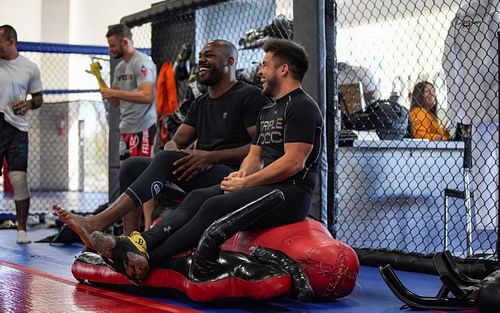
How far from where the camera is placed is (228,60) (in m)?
3.64

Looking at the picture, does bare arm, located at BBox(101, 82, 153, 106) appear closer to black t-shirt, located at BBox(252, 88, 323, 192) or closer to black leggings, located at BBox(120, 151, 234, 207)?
black leggings, located at BBox(120, 151, 234, 207)

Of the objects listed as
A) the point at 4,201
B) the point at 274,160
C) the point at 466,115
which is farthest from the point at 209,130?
the point at 4,201

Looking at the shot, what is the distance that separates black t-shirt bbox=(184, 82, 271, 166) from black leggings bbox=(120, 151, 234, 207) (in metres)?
0.15

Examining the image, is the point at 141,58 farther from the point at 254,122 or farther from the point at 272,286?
the point at 272,286

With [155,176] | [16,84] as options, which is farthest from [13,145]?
[155,176]

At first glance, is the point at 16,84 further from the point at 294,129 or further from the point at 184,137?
the point at 294,129

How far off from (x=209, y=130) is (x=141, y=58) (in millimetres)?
1671

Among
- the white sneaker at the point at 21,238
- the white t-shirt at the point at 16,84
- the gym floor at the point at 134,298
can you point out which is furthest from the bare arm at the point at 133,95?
the gym floor at the point at 134,298

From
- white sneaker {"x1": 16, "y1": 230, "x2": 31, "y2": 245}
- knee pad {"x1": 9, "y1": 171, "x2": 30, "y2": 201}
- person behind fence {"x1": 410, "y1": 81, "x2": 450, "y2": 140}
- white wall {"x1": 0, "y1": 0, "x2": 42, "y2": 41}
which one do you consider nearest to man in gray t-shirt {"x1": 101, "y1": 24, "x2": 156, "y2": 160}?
knee pad {"x1": 9, "y1": 171, "x2": 30, "y2": 201}

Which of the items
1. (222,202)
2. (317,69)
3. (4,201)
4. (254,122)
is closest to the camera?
(222,202)

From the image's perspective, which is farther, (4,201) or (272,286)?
(4,201)

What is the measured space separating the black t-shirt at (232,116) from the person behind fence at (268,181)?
0.38 meters

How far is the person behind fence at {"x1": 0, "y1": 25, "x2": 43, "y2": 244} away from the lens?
4961mm

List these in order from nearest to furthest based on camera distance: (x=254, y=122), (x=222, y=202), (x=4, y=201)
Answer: (x=222, y=202)
(x=254, y=122)
(x=4, y=201)
